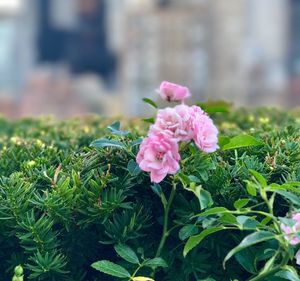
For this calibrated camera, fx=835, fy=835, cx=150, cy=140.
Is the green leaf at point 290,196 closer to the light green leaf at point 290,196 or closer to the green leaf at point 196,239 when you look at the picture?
the light green leaf at point 290,196

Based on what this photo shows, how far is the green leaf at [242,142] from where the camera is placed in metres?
2.36

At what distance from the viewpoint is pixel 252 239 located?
2.02m

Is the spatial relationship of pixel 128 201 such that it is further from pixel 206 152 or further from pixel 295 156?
pixel 295 156

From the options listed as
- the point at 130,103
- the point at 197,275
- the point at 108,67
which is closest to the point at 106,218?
the point at 197,275

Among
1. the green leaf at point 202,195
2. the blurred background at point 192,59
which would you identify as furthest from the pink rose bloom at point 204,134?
the blurred background at point 192,59

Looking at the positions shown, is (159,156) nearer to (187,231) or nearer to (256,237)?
(187,231)

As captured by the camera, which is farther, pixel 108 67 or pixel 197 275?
pixel 108 67

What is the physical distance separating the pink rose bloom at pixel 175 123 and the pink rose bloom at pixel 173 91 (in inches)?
10.4

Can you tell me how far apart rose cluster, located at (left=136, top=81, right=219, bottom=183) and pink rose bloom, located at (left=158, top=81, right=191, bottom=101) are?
22 cm

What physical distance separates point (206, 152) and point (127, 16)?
36.7 ft

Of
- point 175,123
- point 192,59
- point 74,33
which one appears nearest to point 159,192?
point 175,123

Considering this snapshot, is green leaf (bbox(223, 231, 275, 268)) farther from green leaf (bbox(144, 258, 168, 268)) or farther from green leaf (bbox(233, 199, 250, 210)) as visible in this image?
green leaf (bbox(144, 258, 168, 268))

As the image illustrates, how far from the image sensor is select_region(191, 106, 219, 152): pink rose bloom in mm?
2232

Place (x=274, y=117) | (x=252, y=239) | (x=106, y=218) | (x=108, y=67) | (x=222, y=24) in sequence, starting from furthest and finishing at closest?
(x=108, y=67) < (x=222, y=24) < (x=274, y=117) < (x=106, y=218) < (x=252, y=239)
